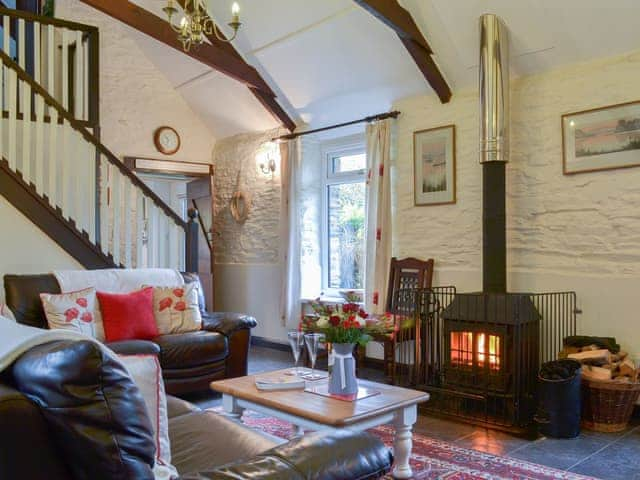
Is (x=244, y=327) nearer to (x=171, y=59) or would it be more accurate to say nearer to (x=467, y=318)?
(x=467, y=318)

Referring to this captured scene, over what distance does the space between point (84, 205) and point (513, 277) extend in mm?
3688

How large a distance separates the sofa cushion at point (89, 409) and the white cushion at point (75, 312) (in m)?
2.79

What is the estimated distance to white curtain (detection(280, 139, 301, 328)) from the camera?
6.27m

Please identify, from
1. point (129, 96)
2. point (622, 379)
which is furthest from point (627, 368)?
point (129, 96)

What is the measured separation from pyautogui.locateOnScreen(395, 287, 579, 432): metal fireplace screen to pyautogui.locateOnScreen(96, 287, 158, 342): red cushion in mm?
2019

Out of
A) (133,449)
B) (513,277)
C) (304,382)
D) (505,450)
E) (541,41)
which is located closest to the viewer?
(133,449)

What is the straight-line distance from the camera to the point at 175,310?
436cm

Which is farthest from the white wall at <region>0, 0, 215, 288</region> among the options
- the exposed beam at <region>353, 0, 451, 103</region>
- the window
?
the exposed beam at <region>353, 0, 451, 103</region>

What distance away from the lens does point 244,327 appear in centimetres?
450

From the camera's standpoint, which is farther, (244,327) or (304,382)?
(244,327)

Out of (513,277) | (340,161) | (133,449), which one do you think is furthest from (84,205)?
(133,449)

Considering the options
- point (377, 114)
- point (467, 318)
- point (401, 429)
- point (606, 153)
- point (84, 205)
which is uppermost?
point (377, 114)

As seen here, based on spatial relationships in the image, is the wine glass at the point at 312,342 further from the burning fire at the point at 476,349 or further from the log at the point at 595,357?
the log at the point at 595,357

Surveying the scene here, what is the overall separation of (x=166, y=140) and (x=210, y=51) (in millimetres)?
1908
